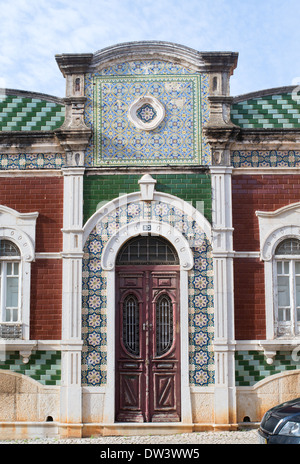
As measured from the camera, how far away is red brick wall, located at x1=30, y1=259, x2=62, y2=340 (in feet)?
35.6

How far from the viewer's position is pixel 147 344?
10.8 meters

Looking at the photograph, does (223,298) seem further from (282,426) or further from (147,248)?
(282,426)

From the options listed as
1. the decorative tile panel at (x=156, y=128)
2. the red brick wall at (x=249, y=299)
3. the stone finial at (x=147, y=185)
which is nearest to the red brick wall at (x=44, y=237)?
the decorative tile panel at (x=156, y=128)

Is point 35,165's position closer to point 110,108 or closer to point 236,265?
point 110,108

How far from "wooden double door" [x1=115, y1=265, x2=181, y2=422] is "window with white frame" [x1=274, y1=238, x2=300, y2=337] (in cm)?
179

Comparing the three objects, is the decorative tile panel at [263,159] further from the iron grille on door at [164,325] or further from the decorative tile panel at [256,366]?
the decorative tile panel at [256,366]

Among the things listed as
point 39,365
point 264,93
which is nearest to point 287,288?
point 264,93

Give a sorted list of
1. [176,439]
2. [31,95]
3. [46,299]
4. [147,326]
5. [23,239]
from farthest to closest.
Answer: [31,95] < [23,239] < [46,299] < [147,326] < [176,439]

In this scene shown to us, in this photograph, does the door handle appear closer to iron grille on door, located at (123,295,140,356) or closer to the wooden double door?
the wooden double door

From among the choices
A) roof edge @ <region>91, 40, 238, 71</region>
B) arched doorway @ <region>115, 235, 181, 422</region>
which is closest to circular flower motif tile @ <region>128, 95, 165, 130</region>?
roof edge @ <region>91, 40, 238, 71</region>

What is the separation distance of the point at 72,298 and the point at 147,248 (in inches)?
62.5

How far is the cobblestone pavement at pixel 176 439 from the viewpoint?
993 cm

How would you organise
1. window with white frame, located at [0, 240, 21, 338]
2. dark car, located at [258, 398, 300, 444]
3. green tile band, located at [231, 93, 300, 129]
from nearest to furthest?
1. dark car, located at [258, 398, 300, 444]
2. window with white frame, located at [0, 240, 21, 338]
3. green tile band, located at [231, 93, 300, 129]
